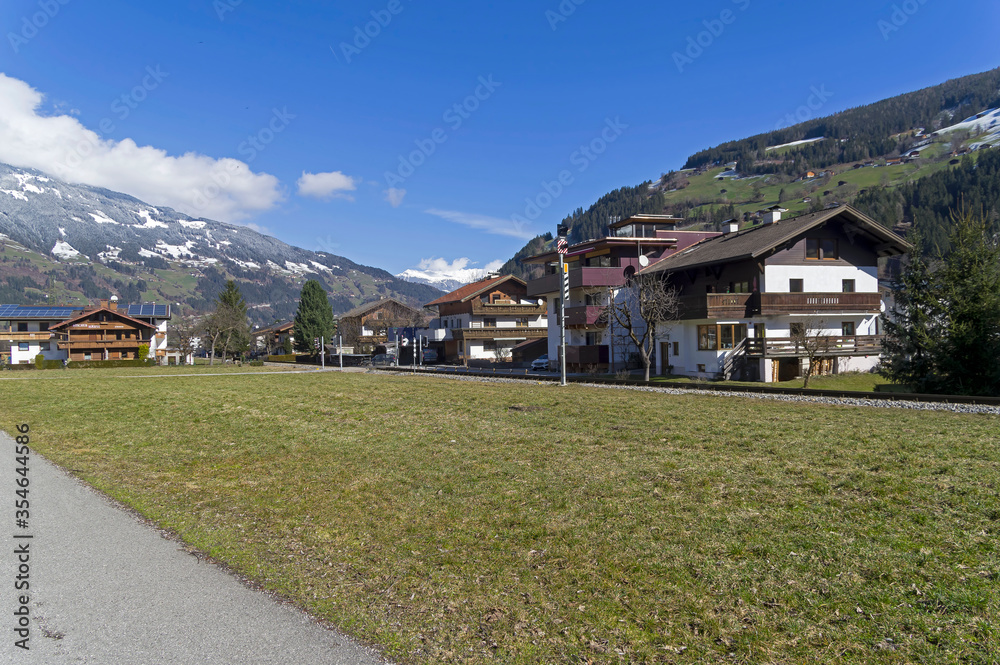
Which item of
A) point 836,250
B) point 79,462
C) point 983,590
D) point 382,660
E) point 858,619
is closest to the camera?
point 382,660

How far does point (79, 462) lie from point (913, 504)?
16.0 meters

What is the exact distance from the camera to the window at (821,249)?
41.2m

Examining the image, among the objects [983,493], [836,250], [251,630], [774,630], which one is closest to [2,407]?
[251,630]

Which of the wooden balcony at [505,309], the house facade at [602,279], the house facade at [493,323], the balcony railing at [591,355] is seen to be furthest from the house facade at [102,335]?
the balcony railing at [591,355]

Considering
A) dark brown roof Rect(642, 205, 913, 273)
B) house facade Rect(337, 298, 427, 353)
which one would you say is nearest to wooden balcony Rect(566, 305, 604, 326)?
dark brown roof Rect(642, 205, 913, 273)

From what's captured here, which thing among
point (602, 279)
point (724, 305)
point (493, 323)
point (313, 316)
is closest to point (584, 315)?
point (602, 279)

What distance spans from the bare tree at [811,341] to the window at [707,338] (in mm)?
4619

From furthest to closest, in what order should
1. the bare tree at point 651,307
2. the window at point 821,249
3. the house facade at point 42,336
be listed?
1. the house facade at point 42,336
2. the window at point 821,249
3. the bare tree at point 651,307

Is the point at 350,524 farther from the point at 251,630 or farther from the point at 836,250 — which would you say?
the point at 836,250

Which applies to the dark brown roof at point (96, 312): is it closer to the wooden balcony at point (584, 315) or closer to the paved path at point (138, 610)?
the wooden balcony at point (584, 315)

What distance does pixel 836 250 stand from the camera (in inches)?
1642

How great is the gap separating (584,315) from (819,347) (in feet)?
61.6

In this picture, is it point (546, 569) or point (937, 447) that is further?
point (937, 447)

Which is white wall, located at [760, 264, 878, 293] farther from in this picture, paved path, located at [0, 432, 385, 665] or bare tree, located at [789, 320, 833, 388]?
paved path, located at [0, 432, 385, 665]
